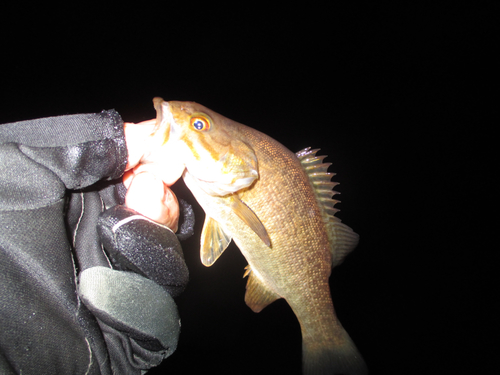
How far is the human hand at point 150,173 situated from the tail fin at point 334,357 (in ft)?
3.69

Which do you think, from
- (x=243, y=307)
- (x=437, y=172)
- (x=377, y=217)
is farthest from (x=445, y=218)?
(x=243, y=307)

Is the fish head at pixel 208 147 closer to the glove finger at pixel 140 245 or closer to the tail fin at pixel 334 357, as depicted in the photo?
the glove finger at pixel 140 245

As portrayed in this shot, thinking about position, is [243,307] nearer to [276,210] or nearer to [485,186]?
[276,210]

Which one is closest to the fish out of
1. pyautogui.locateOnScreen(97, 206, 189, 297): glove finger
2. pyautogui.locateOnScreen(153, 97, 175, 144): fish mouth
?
pyautogui.locateOnScreen(153, 97, 175, 144): fish mouth

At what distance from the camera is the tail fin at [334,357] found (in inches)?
50.5

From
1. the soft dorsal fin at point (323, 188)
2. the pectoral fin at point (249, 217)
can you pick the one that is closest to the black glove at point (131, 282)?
the pectoral fin at point (249, 217)

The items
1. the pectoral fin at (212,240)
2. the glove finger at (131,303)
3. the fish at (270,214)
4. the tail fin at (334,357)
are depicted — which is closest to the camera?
the glove finger at (131,303)

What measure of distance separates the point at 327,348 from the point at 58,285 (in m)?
1.36

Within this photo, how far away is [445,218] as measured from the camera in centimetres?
471

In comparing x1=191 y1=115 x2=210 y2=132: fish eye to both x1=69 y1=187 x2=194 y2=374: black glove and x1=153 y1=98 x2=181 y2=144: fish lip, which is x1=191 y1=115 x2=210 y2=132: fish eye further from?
x1=69 y1=187 x2=194 y2=374: black glove

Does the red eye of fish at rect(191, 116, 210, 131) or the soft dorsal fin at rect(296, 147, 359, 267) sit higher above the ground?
the red eye of fish at rect(191, 116, 210, 131)

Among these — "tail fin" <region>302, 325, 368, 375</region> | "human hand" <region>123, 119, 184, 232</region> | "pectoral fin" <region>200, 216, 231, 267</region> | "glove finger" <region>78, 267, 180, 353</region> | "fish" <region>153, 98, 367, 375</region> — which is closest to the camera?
"glove finger" <region>78, 267, 180, 353</region>

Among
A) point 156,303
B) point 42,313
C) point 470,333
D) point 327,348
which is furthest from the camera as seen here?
point 470,333

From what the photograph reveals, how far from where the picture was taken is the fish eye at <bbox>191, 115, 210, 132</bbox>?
997mm
